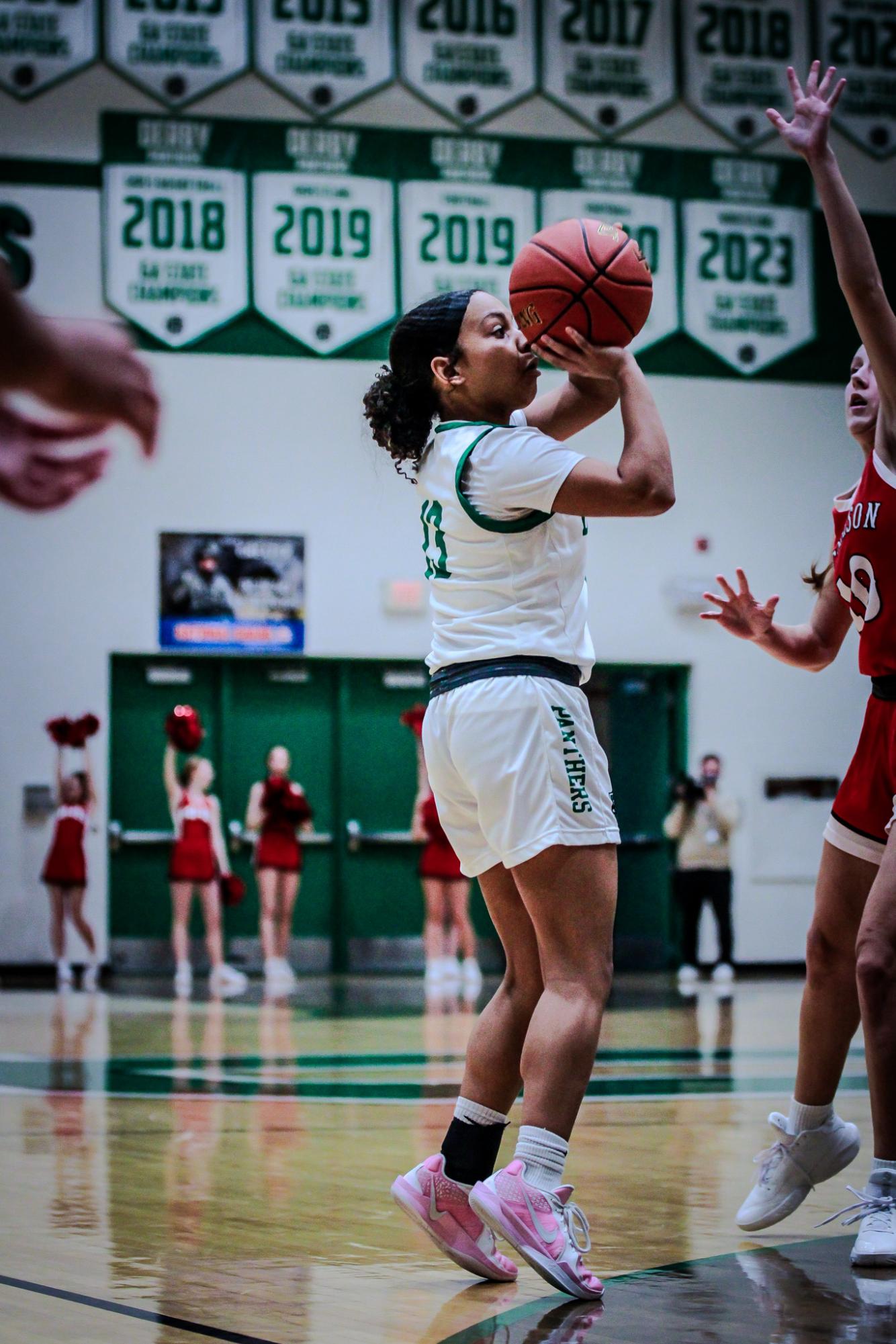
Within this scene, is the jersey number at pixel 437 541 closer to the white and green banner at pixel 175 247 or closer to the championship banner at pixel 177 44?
the white and green banner at pixel 175 247

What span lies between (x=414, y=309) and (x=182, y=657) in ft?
41.5

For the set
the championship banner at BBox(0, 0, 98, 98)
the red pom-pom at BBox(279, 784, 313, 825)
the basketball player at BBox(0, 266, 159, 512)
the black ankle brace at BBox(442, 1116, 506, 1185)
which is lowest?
the red pom-pom at BBox(279, 784, 313, 825)

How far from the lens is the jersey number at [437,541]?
3.58m

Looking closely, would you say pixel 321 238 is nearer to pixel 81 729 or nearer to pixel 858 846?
pixel 81 729

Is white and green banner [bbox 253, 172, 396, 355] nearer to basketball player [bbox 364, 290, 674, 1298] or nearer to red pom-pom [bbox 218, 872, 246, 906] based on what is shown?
red pom-pom [bbox 218, 872, 246, 906]

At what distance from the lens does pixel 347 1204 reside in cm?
425

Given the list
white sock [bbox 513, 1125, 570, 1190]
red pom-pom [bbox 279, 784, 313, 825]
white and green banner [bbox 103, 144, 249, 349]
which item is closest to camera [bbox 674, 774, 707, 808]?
red pom-pom [bbox 279, 784, 313, 825]

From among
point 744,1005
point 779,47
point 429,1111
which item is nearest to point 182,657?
point 744,1005

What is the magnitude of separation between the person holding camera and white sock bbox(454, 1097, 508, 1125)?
11.3m

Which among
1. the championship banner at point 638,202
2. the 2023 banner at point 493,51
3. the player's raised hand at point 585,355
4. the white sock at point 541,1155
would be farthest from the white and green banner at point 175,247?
the white sock at point 541,1155

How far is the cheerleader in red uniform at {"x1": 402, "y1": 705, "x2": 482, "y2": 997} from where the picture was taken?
1387cm

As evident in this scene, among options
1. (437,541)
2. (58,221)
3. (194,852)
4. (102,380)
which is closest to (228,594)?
(194,852)

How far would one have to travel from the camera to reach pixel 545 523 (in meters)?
3.49

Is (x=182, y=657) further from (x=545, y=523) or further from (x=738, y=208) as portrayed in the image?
(x=545, y=523)
